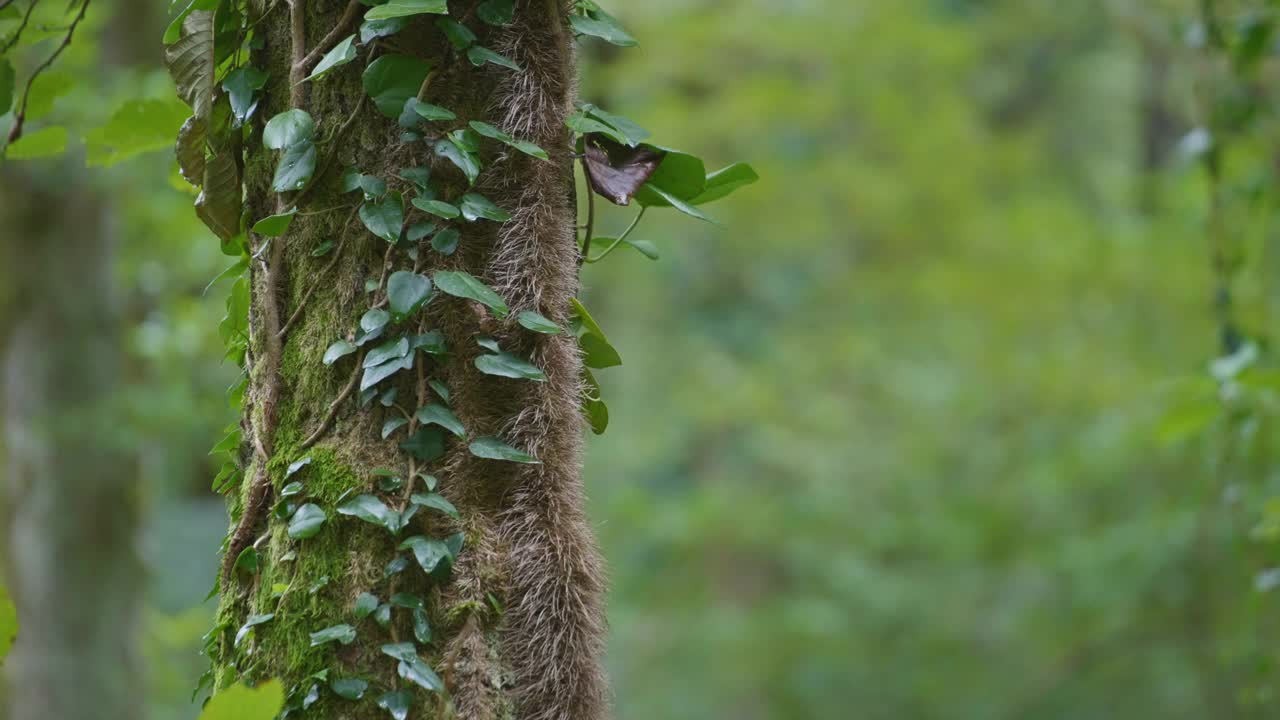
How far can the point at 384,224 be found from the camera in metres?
1.23

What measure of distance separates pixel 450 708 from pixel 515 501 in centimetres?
23

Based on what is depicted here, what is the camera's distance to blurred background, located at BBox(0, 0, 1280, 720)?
257 inches

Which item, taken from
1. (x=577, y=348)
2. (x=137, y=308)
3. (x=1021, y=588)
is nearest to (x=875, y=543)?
(x=1021, y=588)

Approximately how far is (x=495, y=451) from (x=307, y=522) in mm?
215

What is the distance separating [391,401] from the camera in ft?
4.06

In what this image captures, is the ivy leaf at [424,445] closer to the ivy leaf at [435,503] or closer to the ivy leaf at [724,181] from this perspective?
the ivy leaf at [435,503]

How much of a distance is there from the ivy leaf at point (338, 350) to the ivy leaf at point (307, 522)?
0.53 ft

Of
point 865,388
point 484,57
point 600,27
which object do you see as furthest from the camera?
point 865,388

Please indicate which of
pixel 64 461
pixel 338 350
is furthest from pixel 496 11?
pixel 64 461

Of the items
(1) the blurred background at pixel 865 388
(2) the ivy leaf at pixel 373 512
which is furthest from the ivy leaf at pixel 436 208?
(1) the blurred background at pixel 865 388

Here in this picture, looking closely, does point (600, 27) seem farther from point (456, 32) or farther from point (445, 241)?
point (445, 241)

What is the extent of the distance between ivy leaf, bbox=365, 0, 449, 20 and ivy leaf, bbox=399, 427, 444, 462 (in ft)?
1.42

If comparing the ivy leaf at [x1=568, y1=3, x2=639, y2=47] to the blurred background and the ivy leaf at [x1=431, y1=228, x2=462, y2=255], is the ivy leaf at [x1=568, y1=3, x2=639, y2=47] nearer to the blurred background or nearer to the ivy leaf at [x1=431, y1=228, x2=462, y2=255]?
the ivy leaf at [x1=431, y1=228, x2=462, y2=255]

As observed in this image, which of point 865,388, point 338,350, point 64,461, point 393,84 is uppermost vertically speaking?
point 393,84
